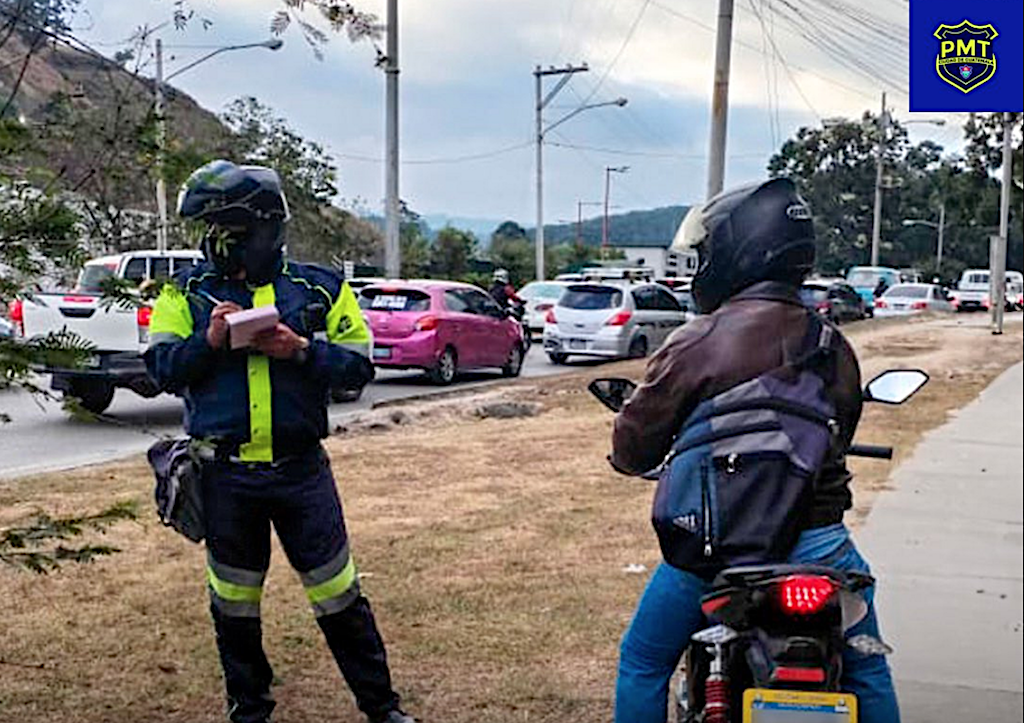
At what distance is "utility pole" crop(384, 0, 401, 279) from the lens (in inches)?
155

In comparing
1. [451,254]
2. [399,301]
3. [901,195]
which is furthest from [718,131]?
[901,195]

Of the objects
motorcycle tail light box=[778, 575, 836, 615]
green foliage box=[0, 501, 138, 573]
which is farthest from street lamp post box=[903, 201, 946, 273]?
motorcycle tail light box=[778, 575, 836, 615]

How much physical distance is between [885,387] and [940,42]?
24.9 ft

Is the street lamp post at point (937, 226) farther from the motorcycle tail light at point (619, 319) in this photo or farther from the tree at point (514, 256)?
the motorcycle tail light at point (619, 319)

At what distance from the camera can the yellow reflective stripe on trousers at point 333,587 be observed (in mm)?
3949

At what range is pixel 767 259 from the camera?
10.2 ft

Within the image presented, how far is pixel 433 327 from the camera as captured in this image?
Answer: 58.4 ft

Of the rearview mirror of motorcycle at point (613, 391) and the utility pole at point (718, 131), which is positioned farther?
the utility pole at point (718, 131)

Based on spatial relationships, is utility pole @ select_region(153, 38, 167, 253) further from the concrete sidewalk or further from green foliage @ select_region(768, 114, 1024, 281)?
green foliage @ select_region(768, 114, 1024, 281)

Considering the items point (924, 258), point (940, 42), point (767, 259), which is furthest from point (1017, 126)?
point (924, 258)

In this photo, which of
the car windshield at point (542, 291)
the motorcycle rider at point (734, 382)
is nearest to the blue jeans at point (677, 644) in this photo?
the motorcycle rider at point (734, 382)

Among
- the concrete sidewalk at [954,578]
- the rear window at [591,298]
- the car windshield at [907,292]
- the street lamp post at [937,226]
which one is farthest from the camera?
the street lamp post at [937,226]

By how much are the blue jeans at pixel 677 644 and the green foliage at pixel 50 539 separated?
144 centimetres

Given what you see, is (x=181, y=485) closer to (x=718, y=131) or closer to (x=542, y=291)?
(x=718, y=131)
